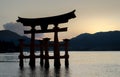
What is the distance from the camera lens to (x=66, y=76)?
94.3 feet

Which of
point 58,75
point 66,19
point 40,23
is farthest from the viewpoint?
point 40,23

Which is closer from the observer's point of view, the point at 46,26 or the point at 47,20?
the point at 47,20

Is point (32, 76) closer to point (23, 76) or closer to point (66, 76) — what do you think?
point (23, 76)

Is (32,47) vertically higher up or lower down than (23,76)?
A: higher up

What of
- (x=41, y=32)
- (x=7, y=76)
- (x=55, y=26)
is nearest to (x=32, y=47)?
(x=41, y=32)

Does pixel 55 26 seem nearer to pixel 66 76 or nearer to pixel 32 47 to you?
pixel 32 47

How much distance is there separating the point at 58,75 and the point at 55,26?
744 cm

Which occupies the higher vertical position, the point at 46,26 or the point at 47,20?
the point at 47,20

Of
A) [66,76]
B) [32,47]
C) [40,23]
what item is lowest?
[66,76]

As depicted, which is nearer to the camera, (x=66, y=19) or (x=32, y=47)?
(x=66, y=19)

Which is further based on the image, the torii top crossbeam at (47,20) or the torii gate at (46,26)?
the torii gate at (46,26)

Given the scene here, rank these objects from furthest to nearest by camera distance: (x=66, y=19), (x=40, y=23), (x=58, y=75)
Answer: (x=40, y=23)
(x=66, y=19)
(x=58, y=75)

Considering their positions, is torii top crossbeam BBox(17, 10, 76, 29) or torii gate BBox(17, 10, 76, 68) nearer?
torii top crossbeam BBox(17, 10, 76, 29)

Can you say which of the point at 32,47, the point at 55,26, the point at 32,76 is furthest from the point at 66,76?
the point at 32,47
